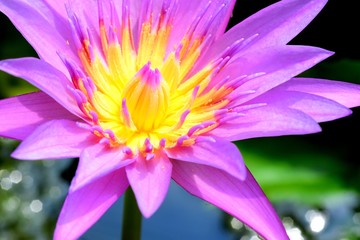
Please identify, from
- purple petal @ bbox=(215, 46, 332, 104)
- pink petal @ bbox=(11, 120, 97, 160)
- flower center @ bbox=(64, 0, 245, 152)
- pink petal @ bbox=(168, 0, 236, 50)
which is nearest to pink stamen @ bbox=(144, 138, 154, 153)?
flower center @ bbox=(64, 0, 245, 152)

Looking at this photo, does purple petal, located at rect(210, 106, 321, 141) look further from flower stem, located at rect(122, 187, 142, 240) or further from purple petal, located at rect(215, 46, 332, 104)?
flower stem, located at rect(122, 187, 142, 240)

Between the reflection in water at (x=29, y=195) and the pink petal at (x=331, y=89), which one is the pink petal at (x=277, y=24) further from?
the reflection in water at (x=29, y=195)

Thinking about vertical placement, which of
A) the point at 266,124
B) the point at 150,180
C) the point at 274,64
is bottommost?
the point at 150,180

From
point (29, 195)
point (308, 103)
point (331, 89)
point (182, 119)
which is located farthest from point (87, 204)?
point (29, 195)

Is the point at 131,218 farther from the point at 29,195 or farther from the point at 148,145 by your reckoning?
the point at 29,195

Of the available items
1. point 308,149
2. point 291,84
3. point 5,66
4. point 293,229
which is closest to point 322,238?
point 293,229

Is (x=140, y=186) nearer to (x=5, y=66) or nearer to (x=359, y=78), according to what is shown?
(x=5, y=66)
